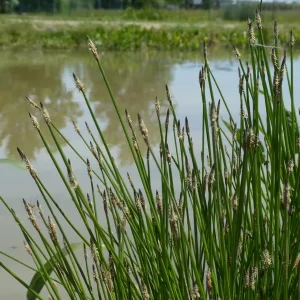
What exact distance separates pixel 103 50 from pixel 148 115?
4.74 meters

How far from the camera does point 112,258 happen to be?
79 centimetres

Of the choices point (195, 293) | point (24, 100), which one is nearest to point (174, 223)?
point (195, 293)

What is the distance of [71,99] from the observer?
4688 millimetres

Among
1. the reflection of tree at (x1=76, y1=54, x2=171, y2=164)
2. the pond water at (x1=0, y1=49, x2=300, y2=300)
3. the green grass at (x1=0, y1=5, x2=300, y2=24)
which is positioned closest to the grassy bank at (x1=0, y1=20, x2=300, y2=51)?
the pond water at (x1=0, y1=49, x2=300, y2=300)

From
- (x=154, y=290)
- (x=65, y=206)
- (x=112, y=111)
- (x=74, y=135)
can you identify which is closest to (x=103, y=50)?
(x=112, y=111)

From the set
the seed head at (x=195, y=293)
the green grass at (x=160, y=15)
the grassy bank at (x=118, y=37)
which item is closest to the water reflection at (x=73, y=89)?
the grassy bank at (x=118, y=37)

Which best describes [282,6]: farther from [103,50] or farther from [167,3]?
[167,3]

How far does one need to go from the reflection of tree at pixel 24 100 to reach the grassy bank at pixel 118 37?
66.0 inches

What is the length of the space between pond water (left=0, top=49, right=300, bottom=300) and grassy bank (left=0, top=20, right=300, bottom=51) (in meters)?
0.45

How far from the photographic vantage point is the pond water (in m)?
2.39

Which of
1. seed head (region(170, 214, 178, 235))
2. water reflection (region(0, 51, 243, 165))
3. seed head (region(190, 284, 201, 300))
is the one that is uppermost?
seed head (region(170, 214, 178, 235))

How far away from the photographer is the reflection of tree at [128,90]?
374 centimetres

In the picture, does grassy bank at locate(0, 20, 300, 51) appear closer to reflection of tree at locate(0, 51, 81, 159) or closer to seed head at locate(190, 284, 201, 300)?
reflection of tree at locate(0, 51, 81, 159)

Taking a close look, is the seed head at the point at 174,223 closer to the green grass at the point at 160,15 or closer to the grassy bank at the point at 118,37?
the grassy bank at the point at 118,37
